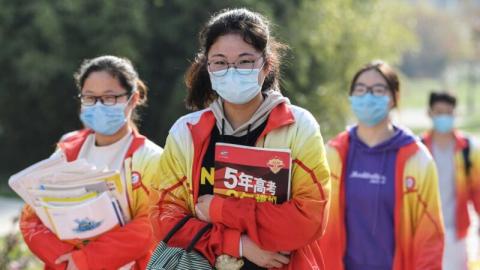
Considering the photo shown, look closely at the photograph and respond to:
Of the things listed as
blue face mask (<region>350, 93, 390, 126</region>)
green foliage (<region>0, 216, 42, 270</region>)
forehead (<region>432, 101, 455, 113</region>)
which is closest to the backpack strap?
blue face mask (<region>350, 93, 390, 126</region>)

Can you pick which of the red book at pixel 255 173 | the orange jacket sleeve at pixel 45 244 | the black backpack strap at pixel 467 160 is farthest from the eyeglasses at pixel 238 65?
the black backpack strap at pixel 467 160

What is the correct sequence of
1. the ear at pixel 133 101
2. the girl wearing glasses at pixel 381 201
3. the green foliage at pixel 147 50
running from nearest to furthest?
the ear at pixel 133 101 < the girl wearing glasses at pixel 381 201 < the green foliage at pixel 147 50

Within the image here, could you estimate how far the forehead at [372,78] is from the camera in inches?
198

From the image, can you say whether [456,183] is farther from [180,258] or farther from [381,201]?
[180,258]

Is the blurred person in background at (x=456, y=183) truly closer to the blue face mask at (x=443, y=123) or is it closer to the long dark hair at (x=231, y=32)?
the blue face mask at (x=443, y=123)

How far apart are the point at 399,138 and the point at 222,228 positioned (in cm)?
201

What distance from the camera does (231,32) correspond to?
3.12 metres

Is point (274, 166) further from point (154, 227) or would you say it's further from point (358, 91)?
point (358, 91)

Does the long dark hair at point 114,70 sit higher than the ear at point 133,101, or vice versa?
the long dark hair at point 114,70

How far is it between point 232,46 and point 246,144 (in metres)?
0.38

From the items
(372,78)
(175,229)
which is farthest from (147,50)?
(175,229)

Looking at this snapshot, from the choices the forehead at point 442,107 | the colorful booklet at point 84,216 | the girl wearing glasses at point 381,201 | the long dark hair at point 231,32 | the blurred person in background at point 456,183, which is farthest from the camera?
the forehead at point 442,107

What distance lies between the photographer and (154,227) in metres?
3.23

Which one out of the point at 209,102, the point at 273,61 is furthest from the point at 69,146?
the point at 273,61
